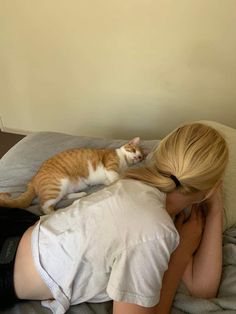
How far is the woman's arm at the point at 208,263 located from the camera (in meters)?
1.11

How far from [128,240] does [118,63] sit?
168cm

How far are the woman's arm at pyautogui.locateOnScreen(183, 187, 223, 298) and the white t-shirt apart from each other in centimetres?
29

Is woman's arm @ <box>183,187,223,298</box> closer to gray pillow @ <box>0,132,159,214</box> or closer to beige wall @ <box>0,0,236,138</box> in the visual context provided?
gray pillow @ <box>0,132,159,214</box>

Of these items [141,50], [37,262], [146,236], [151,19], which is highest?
[151,19]

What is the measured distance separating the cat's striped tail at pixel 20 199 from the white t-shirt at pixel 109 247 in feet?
1.32

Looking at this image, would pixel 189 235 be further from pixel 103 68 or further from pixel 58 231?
pixel 103 68

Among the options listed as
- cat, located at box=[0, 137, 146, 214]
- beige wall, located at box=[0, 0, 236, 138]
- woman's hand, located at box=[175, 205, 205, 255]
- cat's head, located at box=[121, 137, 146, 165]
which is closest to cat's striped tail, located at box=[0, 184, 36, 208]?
cat, located at box=[0, 137, 146, 214]

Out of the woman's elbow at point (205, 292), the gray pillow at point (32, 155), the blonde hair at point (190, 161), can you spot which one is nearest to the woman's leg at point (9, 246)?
the gray pillow at point (32, 155)

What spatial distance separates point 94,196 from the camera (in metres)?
1.01

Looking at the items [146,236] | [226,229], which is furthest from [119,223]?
[226,229]

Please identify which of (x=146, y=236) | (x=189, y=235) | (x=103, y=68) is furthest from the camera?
(x=103, y=68)

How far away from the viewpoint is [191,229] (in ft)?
3.96

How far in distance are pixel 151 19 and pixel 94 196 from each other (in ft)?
4.76

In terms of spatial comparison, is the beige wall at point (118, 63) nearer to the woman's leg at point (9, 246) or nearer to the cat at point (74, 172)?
the cat at point (74, 172)
